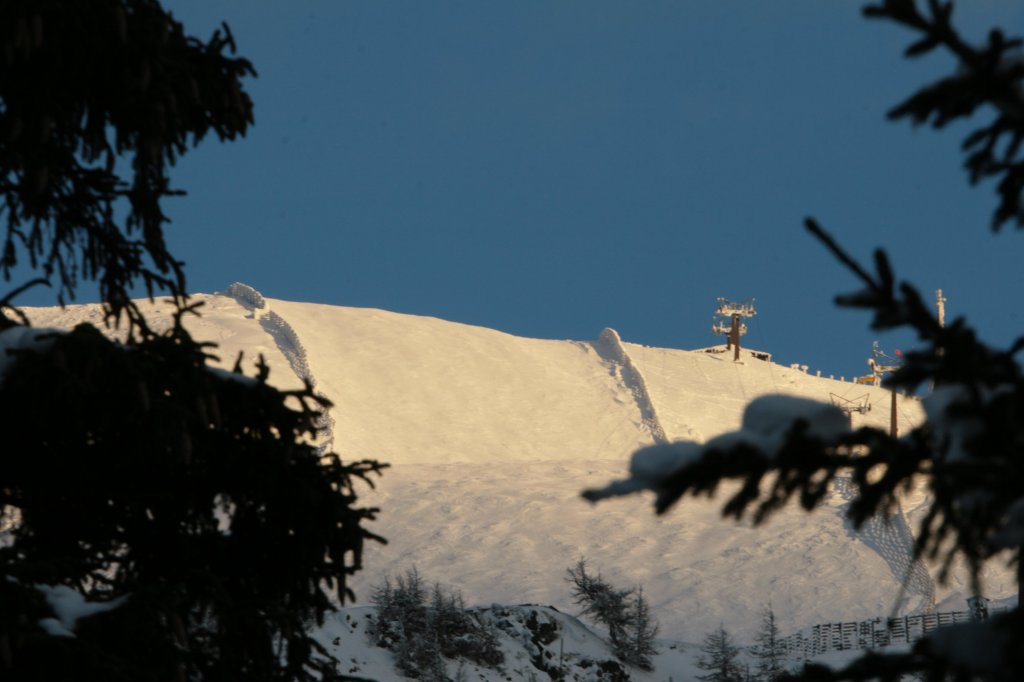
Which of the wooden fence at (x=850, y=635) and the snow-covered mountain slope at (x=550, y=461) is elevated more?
the snow-covered mountain slope at (x=550, y=461)

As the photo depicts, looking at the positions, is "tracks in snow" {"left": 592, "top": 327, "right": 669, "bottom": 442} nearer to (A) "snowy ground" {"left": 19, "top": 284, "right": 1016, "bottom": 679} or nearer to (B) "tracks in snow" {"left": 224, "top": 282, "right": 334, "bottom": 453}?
(A) "snowy ground" {"left": 19, "top": 284, "right": 1016, "bottom": 679}

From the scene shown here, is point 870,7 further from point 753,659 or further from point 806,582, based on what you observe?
point 806,582

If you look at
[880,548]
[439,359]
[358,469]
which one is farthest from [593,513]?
[358,469]

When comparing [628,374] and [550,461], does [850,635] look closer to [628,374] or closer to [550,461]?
[550,461]

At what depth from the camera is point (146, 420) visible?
5.74 meters

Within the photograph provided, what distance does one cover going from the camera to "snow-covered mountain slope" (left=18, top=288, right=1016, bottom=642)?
135ft

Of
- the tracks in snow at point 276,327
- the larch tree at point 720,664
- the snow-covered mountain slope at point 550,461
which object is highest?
the tracks in snow at point 276,327

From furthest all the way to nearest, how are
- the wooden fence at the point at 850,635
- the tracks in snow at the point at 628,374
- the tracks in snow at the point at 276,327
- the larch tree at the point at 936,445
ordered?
the tracks in snow at the point at 276,327, the tracks in snow at the point at 628,374, the wooden fence at the point at 850,635, the larch tree at the point at 936,445

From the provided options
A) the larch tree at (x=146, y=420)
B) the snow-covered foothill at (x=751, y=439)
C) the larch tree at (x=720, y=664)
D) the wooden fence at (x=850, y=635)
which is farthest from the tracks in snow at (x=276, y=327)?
the snow-covered foothill at (x=751, y=439)

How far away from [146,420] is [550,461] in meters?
56.2

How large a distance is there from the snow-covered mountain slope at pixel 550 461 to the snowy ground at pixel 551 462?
4.9 inches

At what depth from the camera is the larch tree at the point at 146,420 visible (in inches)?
224

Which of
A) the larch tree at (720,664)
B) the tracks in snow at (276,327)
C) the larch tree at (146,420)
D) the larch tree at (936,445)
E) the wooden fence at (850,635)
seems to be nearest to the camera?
the larch tree at (936,445)

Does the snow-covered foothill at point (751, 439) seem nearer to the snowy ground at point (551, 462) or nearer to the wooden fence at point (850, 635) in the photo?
the snowy ground at point (551, 462)
